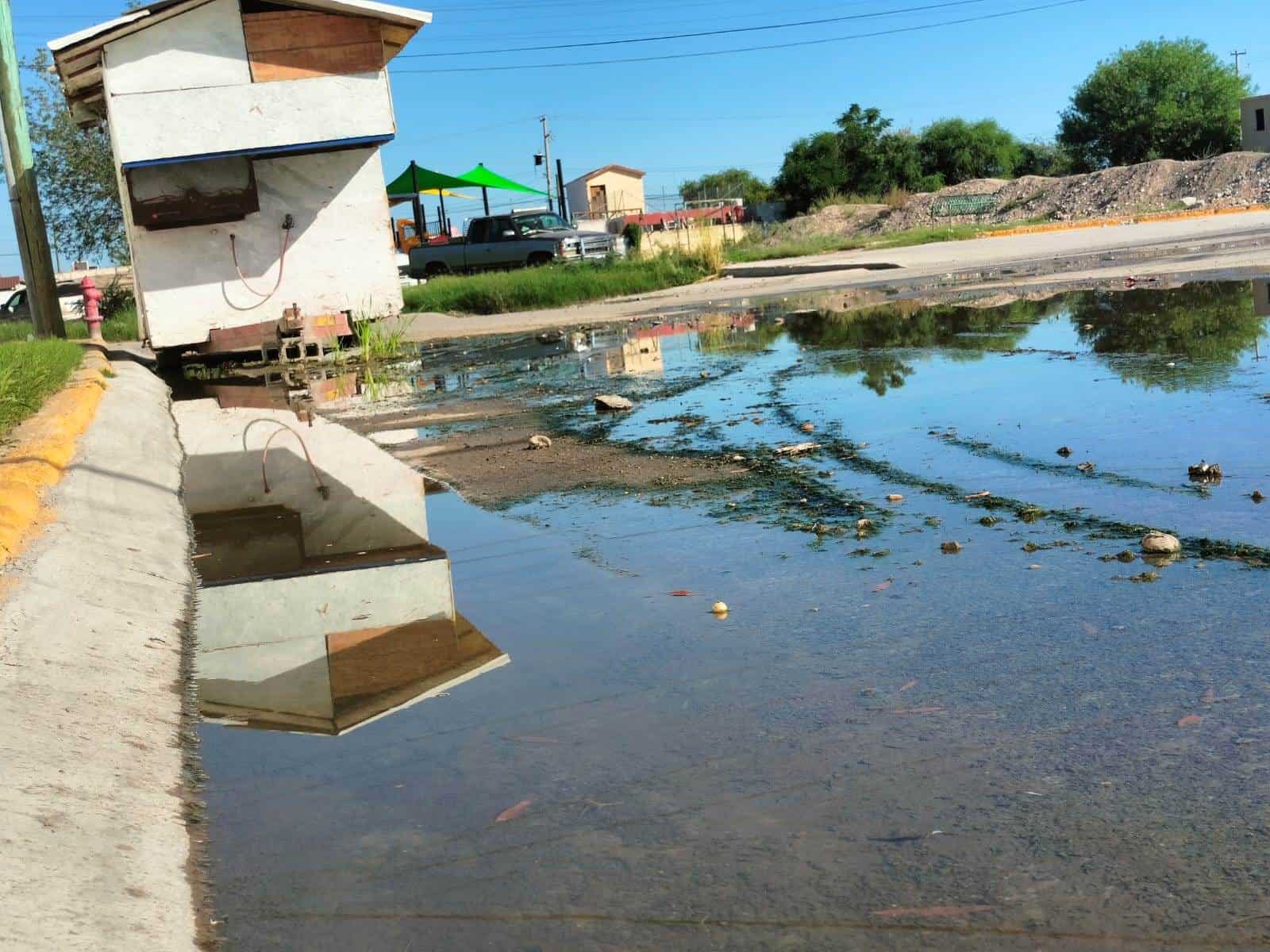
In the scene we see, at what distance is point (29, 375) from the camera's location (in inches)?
434

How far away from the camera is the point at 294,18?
17.2 meters

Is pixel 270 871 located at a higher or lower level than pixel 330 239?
lower

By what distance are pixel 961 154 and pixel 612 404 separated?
5741 cm

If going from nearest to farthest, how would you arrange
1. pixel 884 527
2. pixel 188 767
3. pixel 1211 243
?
pixel 188 767
pixel 884 527
pixel 1211 243

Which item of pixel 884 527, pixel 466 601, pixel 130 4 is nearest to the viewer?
pixel 466 601

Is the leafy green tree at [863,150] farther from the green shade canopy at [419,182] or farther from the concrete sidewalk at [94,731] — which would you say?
the concrete sidewalk at [94,731]

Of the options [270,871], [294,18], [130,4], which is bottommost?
[270,871]

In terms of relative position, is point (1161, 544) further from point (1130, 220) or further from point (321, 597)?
point (1130, 220)

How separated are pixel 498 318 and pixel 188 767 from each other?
1889 centimetres

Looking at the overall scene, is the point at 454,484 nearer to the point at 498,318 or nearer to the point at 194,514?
the point at 194,514

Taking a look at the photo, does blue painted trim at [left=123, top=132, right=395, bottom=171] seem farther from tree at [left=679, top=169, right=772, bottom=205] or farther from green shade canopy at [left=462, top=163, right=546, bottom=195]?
tree at [left=679, top=169, right=772, bottom=205]

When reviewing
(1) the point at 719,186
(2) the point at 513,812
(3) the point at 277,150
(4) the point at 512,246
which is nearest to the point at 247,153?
(3) the point at 277,150

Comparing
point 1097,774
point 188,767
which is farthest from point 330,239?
point 1097,774

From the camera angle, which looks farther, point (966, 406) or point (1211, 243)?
point (1211, 243)
